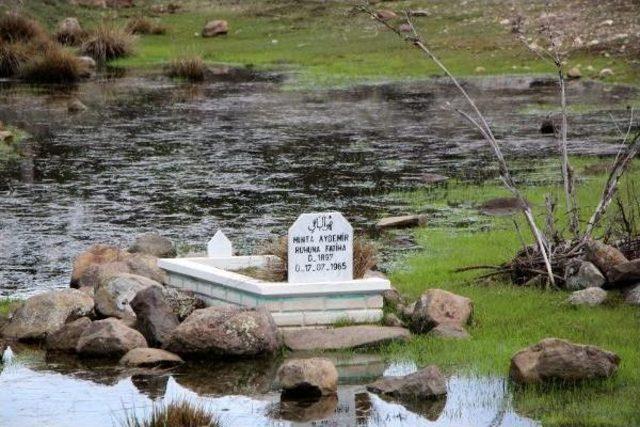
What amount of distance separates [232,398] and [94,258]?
4.86 m

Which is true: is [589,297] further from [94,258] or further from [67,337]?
[94,258]

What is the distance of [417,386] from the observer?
36.8 feet

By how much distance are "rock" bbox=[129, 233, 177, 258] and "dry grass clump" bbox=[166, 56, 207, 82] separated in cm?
2528

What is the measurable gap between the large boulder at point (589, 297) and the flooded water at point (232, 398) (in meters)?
2.11

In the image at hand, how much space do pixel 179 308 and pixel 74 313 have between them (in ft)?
3.28

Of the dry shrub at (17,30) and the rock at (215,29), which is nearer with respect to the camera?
the dry shrub at (17,30)

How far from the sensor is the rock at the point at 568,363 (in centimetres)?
1112

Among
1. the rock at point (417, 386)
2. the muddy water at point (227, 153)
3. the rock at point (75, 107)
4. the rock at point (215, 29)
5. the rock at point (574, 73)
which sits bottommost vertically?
the rock at point (417, 386)

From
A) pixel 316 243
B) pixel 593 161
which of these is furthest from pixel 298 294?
pixel 593 161

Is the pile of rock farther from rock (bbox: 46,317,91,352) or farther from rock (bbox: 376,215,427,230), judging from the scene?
rock (bbox: 376,215,427,230)

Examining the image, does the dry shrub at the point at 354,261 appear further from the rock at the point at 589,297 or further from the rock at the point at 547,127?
the rock at the point at 547,127

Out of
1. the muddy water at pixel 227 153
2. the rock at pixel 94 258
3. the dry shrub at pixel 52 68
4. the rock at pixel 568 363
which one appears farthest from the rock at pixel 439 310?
the dry shrub at pixel 52 68

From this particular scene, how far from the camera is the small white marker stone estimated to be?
575 inches

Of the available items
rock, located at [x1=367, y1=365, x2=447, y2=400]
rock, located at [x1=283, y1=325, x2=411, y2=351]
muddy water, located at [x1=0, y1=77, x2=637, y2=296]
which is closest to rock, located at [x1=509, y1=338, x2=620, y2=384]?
rock, located at [x1=367, y1=365, x2=447, y2=400]
